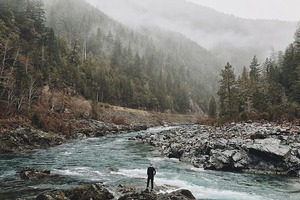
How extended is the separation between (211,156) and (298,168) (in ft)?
30.5

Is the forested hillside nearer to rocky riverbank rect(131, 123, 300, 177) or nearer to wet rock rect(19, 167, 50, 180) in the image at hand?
wet rock rect(19, 167, 50, 180)

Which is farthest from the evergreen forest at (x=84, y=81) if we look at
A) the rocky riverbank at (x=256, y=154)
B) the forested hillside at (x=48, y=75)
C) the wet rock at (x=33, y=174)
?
the wet rock at (x=33, y=174)

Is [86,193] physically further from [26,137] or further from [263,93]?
[263,93]

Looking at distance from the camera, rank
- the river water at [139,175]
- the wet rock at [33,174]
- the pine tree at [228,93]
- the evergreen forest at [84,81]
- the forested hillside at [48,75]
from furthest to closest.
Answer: the pine tree at [228,93] < the forested hillside at [48,75] < the evergreen forest at [84,81] < the wet rock at [33,174] < the river water at [139,175]

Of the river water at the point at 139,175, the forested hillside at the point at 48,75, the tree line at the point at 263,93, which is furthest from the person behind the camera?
the tree line at the point at 263,93

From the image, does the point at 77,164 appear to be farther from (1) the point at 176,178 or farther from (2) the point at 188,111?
(2) the point at 188,111

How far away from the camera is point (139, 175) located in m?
34.1

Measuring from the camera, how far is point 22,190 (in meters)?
26.2

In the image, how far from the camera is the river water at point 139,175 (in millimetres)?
28220

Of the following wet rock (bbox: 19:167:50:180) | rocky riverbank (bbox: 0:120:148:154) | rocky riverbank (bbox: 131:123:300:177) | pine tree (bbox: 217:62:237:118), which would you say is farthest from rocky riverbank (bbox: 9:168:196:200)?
pine tree (bbox: 217:62:237:118)

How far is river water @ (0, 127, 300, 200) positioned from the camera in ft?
92.6

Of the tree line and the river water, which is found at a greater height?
the tree line

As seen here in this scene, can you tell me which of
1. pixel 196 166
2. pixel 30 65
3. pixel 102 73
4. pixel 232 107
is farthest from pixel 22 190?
pixel 102 73

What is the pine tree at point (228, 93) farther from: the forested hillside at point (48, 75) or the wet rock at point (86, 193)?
the wet rock at point (86, 193)
